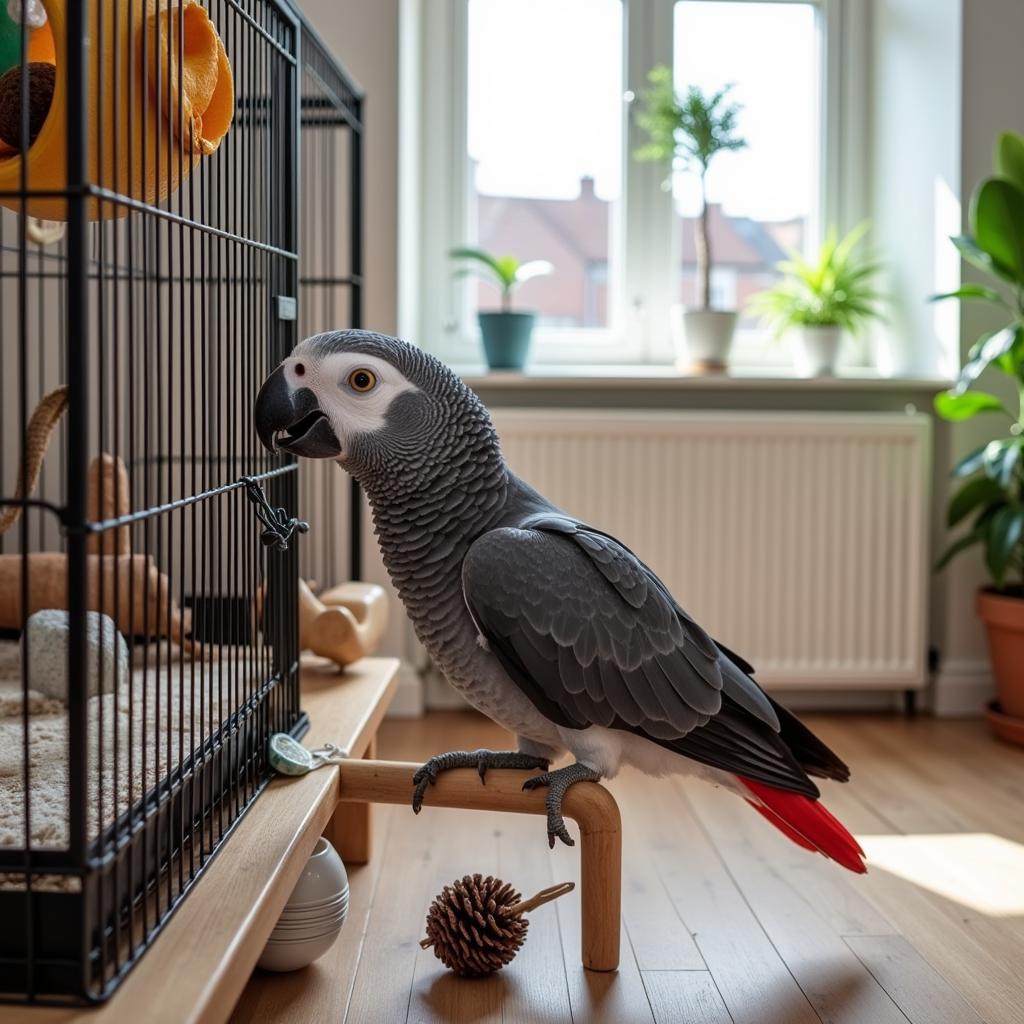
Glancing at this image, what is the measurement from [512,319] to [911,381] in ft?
3.35

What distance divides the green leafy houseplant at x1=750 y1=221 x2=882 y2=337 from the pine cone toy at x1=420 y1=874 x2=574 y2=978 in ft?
6.54

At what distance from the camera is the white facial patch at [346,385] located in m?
1.38

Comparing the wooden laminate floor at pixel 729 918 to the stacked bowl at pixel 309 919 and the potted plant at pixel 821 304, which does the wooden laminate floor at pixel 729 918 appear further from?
the potted plant at pixel 821 304

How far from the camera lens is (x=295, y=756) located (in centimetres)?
159

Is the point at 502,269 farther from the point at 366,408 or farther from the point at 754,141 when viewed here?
the point at 366,408

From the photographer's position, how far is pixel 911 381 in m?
3.07

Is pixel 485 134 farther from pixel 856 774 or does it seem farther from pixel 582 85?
pixel 856 774

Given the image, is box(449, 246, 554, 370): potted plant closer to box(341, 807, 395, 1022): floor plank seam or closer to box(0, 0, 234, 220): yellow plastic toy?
box(341, 807, 395, 1022): floor plank seam

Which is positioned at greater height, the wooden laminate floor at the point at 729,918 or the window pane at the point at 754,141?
the window pane at the point at 754,141

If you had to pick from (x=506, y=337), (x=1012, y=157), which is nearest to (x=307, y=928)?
(x=506, y=337)

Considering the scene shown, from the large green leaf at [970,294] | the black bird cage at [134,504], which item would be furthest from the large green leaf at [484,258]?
the large green leaf at [970,294]

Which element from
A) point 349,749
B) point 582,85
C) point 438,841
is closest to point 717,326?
point 582,85

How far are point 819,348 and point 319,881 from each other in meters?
2.11

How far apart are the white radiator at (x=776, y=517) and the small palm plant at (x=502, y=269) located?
1.09 feet
